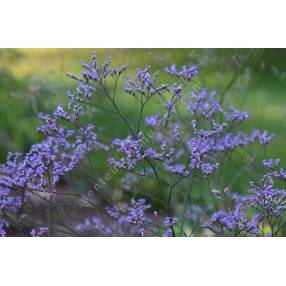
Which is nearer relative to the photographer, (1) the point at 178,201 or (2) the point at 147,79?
(2) the point at 147,79

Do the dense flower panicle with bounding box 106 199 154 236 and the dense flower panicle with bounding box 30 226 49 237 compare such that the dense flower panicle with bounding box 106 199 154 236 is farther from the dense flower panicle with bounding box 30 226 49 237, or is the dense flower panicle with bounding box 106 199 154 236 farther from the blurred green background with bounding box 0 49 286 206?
the blurred green background with bounding box 0 49 286 206

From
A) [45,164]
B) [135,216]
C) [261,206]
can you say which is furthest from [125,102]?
[261,206]

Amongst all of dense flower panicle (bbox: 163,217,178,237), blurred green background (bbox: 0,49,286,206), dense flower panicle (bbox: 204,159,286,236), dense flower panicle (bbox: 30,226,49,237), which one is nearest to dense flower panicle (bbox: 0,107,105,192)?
dense flower panicle (bbox: 30,226,49,237)

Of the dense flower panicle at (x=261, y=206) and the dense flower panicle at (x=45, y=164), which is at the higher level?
the dense flower panicle at (x=45, y=164)

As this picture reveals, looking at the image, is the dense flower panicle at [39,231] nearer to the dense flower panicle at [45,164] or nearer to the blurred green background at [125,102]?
the dense flower panicle at [45,164]

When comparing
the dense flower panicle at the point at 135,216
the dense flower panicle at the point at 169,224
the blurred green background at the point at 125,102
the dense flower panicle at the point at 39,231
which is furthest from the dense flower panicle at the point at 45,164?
the blurred green background at the point at 125,102
